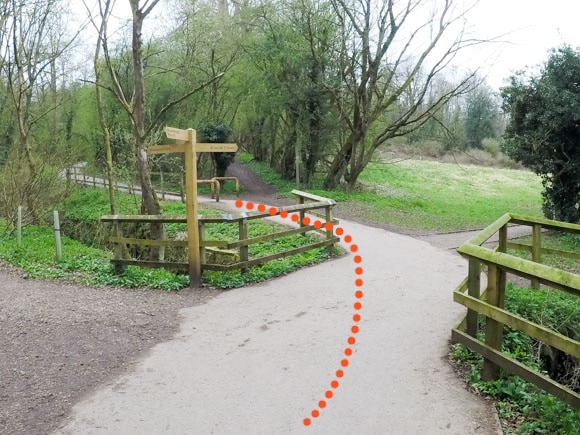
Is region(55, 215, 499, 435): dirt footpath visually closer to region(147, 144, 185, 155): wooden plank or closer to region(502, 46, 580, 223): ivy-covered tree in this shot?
region(147, 144, 185, 155): wooden plank

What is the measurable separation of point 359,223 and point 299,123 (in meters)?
8.43

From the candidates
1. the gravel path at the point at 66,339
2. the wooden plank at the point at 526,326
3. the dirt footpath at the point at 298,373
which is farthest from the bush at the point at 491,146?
the wooden plank at the point at 526,326

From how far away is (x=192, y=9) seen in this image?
20.7 meters

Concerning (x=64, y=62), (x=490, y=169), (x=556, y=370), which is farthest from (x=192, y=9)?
(x=490, y=169)

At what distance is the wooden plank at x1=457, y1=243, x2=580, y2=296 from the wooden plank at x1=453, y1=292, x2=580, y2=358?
0.29 m

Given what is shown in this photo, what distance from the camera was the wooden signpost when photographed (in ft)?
24.2

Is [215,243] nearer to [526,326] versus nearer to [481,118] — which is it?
[526,326]

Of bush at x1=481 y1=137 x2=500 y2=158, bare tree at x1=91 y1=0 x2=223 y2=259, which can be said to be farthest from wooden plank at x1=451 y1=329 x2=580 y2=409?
bush at x1=481 y1=137 x2=500 y2=158

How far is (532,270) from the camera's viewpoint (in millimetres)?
3424

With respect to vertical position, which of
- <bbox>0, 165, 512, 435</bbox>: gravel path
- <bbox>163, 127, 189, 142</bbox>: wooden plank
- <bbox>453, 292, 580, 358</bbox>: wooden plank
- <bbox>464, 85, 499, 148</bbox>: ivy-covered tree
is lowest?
<bbox>0, 165, 512, 435</bbox>: gravel path

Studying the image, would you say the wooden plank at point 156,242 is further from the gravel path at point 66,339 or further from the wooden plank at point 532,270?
the wooden plank at point 532,270

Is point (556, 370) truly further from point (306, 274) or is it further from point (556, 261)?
point (556, 261)

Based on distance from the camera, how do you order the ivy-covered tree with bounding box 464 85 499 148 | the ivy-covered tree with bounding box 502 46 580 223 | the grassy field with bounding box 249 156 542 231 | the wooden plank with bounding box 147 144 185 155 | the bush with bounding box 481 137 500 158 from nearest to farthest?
the wooden plank with bounding box 147 144 185 155 → the ivy-covered tree with bounding box 502 46 580 223 → the grassy field with bounding box 249 156 542 231 → the bush with bounding box 481 137 500 158 → the ivy-covered tree with bounding box 464 85 499 148

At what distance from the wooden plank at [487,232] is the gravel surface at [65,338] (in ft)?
11.1
